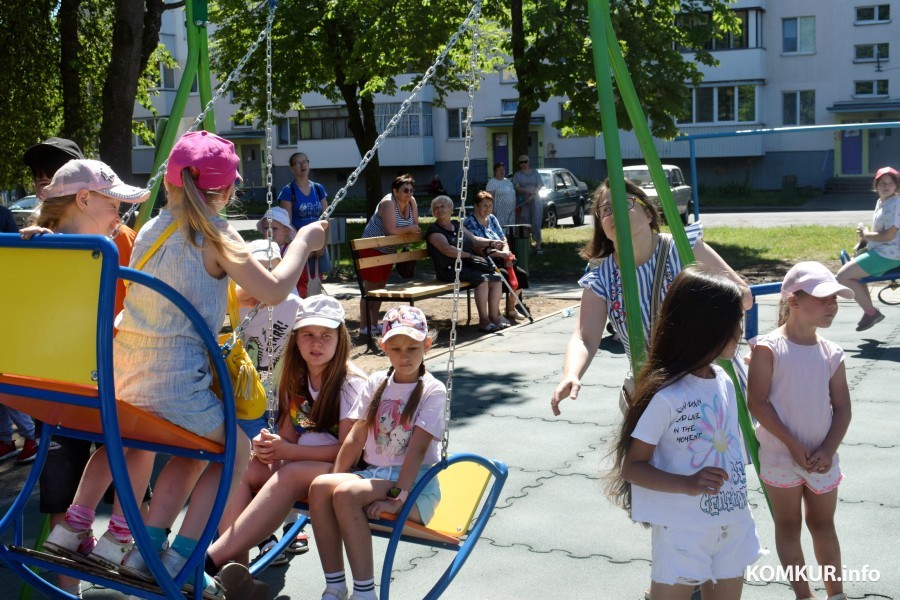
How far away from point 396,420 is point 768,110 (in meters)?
38.0

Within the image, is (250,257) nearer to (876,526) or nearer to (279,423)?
Answer: (279,423)

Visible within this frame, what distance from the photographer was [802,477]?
11.1ft

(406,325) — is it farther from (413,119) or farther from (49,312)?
(413,119)

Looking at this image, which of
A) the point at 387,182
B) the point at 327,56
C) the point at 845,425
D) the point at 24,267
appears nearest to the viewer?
the point at 24,267

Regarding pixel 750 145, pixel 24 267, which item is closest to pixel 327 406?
pixel 24 267

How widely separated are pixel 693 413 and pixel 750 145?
1470 inches

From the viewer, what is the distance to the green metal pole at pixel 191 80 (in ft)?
13.8

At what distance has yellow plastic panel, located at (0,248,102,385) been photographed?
264 cm

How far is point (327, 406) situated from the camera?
3715 millimetres

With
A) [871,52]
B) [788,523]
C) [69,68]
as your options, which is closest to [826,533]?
[788,523]

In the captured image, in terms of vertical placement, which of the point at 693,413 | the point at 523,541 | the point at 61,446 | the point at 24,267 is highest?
the point at 24,267

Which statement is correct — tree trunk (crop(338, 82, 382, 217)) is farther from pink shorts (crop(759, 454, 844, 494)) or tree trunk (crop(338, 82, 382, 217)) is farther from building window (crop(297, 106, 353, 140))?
building window (crop(297, 106, 353, 140))

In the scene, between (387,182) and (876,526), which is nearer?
(876,526)

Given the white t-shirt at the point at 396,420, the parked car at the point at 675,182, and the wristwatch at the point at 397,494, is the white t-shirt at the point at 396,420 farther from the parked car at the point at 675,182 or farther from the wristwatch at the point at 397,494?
the parked car at the point at 675,182
